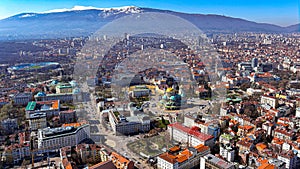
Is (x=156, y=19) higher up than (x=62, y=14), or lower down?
lower down

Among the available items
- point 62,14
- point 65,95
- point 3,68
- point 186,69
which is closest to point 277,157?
point 65,95

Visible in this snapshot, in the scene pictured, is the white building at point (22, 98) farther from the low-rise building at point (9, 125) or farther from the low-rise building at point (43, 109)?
the low-rise building at point (9, 125)

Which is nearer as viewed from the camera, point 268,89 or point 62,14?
point 268,89

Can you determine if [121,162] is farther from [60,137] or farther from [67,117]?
[67,117]

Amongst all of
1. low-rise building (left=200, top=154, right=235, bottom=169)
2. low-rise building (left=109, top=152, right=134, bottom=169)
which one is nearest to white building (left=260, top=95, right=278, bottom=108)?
low-rise building (left=200, top=154, right=235, bottom=169)

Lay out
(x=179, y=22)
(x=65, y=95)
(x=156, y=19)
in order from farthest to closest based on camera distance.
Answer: (x=179, y=22) → (x=156, y=19) → (x=65, y=95)

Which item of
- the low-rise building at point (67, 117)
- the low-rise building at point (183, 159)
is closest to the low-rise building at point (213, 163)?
the low-rise building at point (183, 159)

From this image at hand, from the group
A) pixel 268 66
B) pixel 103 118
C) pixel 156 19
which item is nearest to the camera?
pixel 103 118

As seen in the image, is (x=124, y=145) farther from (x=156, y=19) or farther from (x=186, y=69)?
(x=156, y=19)
